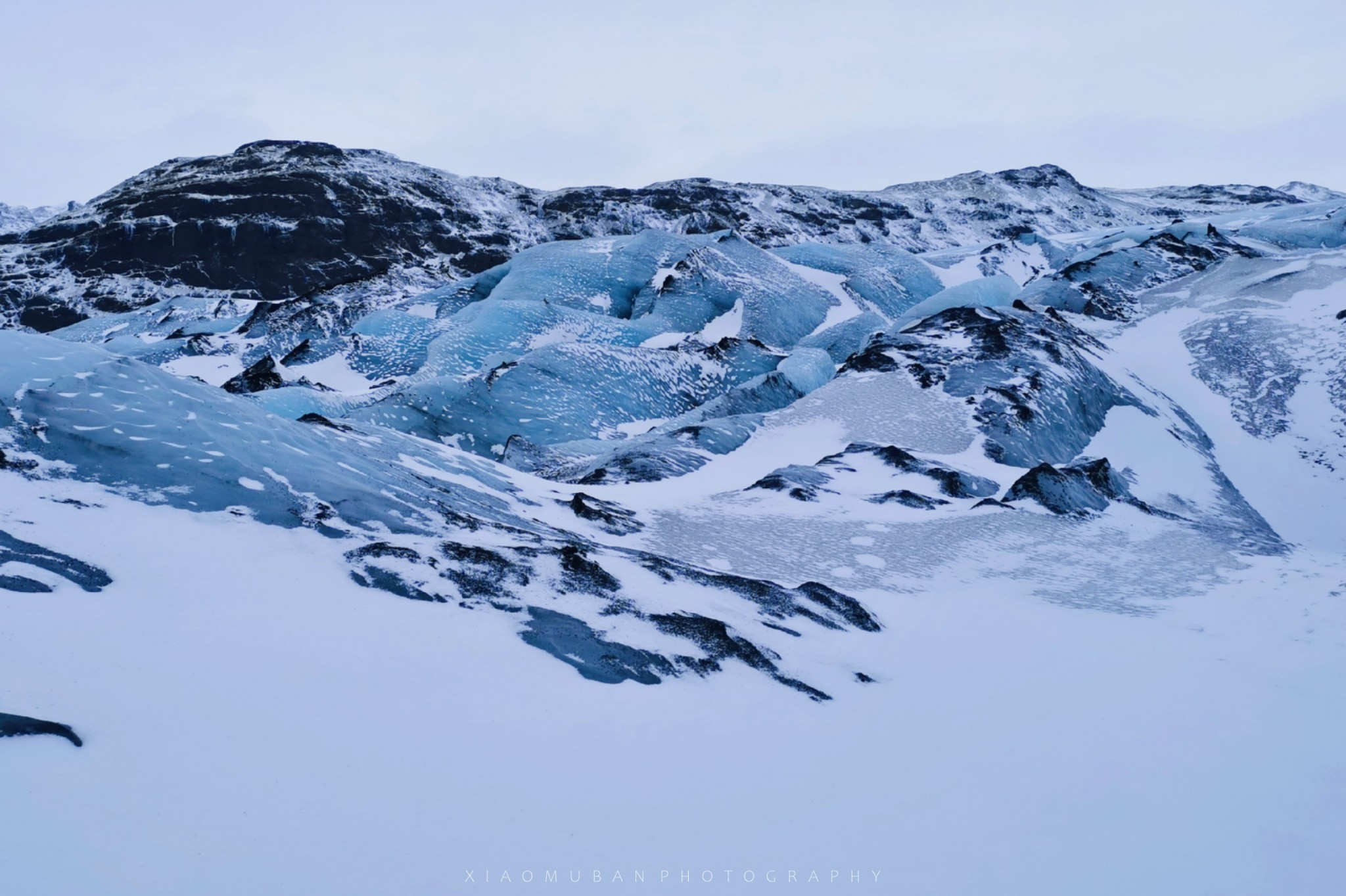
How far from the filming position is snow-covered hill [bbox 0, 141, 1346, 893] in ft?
25.9

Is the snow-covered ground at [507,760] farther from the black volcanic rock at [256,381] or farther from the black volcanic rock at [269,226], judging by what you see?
the black volcanic rock at [269,226]

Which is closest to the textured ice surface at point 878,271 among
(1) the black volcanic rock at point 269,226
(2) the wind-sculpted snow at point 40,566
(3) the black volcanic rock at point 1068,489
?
(3) the black volcanic rock at point 1068,489

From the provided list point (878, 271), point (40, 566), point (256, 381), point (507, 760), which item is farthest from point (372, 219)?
point (507, 760)

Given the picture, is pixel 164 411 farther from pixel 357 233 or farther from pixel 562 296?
pixel 357 233

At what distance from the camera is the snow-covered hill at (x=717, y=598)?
789cm

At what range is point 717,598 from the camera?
44.4 ft

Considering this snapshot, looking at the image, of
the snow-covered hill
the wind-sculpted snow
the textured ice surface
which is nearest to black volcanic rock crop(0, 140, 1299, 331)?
the textured ice surface

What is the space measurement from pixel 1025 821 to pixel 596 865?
A: 4.27 meters

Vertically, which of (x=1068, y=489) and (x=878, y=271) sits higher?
(x=878, y=271)

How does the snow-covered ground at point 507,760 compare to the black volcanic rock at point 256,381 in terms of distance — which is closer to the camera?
the snow-covered ground at point 507,760

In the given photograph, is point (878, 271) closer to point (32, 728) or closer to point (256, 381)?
point (256, 381)

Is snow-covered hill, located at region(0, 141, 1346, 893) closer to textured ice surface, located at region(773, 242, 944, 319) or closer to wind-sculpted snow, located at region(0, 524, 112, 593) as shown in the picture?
wind-sculpted snow, located at region(0, 524, 112, 593)

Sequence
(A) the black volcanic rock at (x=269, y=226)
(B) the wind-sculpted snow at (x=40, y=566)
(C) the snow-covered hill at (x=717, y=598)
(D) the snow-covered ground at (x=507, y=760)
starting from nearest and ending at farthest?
1. (D) the snow-covered ground at (x=507, y=760)
2. (C) the snow-covered hill at (x=717, y=598)
3. (B) the wind-sculpted snow at (x=40, y=566)
4. (A) the black volcanic rock at (x=269, y=226)

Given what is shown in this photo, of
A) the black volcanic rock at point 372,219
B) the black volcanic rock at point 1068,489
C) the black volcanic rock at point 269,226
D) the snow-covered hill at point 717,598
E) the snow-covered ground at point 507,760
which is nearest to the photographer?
the snow-covered ground at point 507,760
